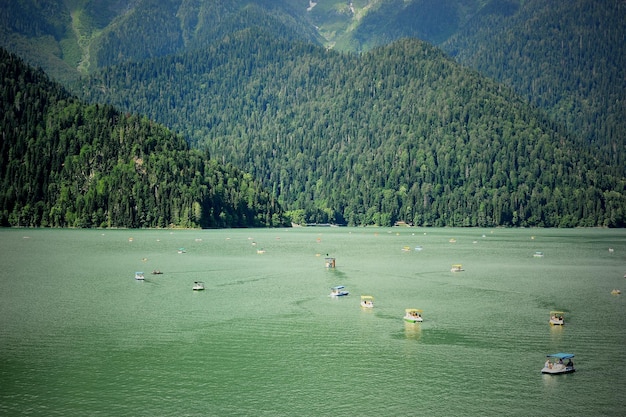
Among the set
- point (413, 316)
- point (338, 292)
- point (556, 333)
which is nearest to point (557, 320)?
point (556, 333)

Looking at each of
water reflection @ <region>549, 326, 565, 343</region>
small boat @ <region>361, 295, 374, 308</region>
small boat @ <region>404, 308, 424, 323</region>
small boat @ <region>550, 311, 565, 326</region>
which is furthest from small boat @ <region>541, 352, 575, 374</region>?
small boat @ <region>361, 295, 374, 308</region>

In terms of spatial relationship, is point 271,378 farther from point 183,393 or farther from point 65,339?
point 65,339

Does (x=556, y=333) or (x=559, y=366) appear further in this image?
(x=556, y=333)

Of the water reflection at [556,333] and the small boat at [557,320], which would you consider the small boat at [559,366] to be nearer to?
the water reflection at [556,333]

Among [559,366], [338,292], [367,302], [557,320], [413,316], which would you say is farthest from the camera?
[338,292]

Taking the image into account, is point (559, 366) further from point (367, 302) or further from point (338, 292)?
point (338, 292)

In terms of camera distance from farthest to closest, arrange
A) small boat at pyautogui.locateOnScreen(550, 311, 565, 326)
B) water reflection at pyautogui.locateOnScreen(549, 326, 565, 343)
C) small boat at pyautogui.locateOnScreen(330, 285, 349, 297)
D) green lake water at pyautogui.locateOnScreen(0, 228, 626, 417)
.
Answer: small boat at pyautogui.locateOnScreen(330, 285, 349, 297), small boat at pyautogui.locateOnScreen(550, 311, 565, 326), water reflection at pyautogui.locateOnScreen(549, 326, 565, 343), green lake water at pyautogui.locateOnScreen(0, 228, 626, 417)

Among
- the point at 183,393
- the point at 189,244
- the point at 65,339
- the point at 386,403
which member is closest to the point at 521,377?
the point at 386,403

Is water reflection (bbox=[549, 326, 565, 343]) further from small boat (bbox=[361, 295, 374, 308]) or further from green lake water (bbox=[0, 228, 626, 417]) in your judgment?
small boat (bbox=[361, 295, 374, 308])

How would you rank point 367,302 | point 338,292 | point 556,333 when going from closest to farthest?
point 556,333, point 367,302, point 338,292
